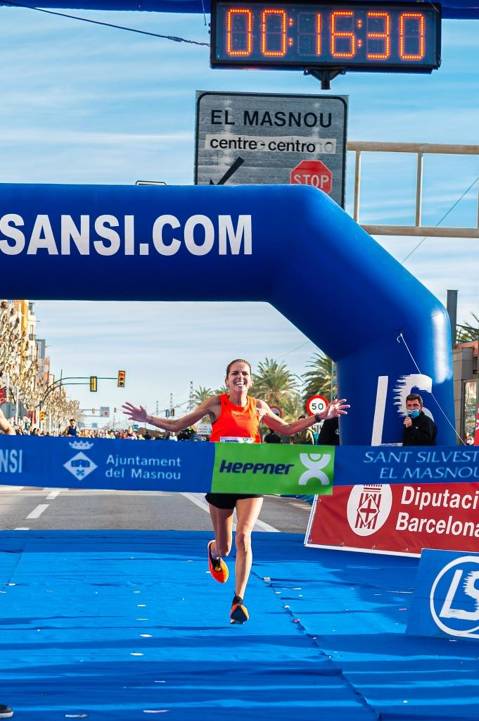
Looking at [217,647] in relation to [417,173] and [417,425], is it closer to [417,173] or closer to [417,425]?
[417,425]

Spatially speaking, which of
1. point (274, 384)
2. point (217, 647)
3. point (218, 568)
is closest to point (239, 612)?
point (217, 647)

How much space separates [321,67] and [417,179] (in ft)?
30.0

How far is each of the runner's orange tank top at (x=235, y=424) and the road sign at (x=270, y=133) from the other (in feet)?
30.5

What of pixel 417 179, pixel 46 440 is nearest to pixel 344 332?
pixel 46 440

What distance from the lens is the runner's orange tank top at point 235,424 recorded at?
870 centimetres

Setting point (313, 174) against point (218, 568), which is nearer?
point (218, 568)

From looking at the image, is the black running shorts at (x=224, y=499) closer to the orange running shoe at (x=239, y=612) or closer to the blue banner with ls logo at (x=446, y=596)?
the orange running shoe at (x=239, y=612)

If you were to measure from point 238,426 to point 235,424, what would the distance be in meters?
0.03

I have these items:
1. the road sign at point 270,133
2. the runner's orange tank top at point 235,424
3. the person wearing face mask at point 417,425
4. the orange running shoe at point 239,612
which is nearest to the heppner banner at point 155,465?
the runner's orange tank top at point 235,424

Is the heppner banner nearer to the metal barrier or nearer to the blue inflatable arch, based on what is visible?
the blue inflatable arch

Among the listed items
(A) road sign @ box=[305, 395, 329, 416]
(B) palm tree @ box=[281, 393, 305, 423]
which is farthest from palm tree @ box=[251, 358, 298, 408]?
(A) road sign @ box=[305, 395, 329, 416]

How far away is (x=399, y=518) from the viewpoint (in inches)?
524

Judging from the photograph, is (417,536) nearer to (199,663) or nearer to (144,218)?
(144,218)

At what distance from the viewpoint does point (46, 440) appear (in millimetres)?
8219
